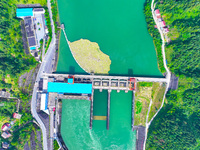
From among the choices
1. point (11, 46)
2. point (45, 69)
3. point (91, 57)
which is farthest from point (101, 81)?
point (11, 46)

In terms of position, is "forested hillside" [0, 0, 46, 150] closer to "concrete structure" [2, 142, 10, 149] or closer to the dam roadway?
"concrete structure" [2, 142, 10, 149]

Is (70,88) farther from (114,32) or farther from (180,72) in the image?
(180,72)

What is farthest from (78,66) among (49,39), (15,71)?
(15,71)

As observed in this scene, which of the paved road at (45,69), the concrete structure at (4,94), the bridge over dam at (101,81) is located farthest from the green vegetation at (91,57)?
the concrete structure at (4,94)

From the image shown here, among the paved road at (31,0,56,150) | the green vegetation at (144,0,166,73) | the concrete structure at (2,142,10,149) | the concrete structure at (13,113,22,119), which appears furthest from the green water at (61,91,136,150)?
the concrete structure at (2,142,10,149)

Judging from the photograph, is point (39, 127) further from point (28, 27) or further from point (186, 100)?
point (186, 100)

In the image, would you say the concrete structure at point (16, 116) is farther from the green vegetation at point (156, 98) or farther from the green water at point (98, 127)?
the green vegetation at point (156, 98)
